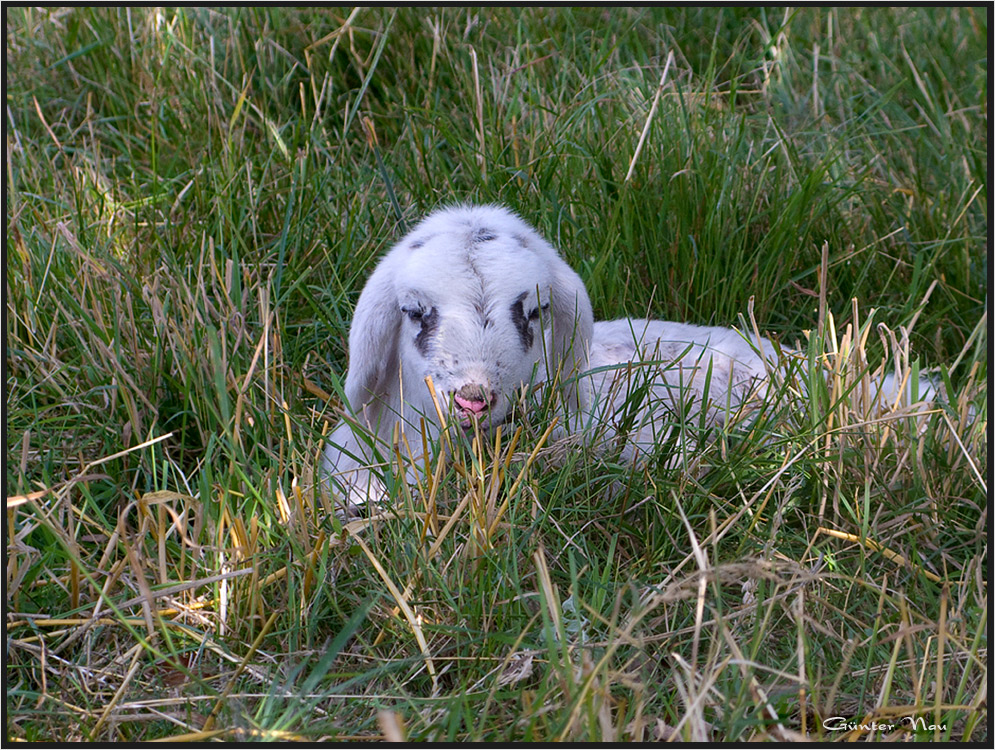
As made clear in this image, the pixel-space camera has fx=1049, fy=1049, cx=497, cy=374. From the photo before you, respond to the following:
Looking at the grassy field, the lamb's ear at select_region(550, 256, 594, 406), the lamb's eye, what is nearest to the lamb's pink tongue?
the grassy field

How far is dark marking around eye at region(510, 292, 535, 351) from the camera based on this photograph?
3.22 meters

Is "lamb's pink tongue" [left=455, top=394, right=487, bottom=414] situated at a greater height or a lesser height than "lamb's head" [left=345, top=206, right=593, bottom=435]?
lesser

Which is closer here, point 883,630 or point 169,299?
point 883,630

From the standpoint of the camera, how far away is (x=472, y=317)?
3.16 metres

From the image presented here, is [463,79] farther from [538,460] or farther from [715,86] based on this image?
[538,460]

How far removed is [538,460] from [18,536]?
1.34m

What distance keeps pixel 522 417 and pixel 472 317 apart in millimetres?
404

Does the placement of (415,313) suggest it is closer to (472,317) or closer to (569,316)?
(472,317)

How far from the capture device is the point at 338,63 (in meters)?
5.27

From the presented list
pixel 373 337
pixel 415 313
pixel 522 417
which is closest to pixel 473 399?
pixel 522 417

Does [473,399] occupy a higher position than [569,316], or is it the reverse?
[569,316]

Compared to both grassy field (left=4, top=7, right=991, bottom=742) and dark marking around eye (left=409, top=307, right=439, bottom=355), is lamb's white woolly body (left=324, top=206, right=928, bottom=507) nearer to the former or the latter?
dark marking around eye (left=409, top=307, right=439, bottom=355)

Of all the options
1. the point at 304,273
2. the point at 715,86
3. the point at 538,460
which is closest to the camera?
the point at 538,460

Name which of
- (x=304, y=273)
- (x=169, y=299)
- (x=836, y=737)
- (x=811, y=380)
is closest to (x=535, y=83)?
(x=304, y=273)
